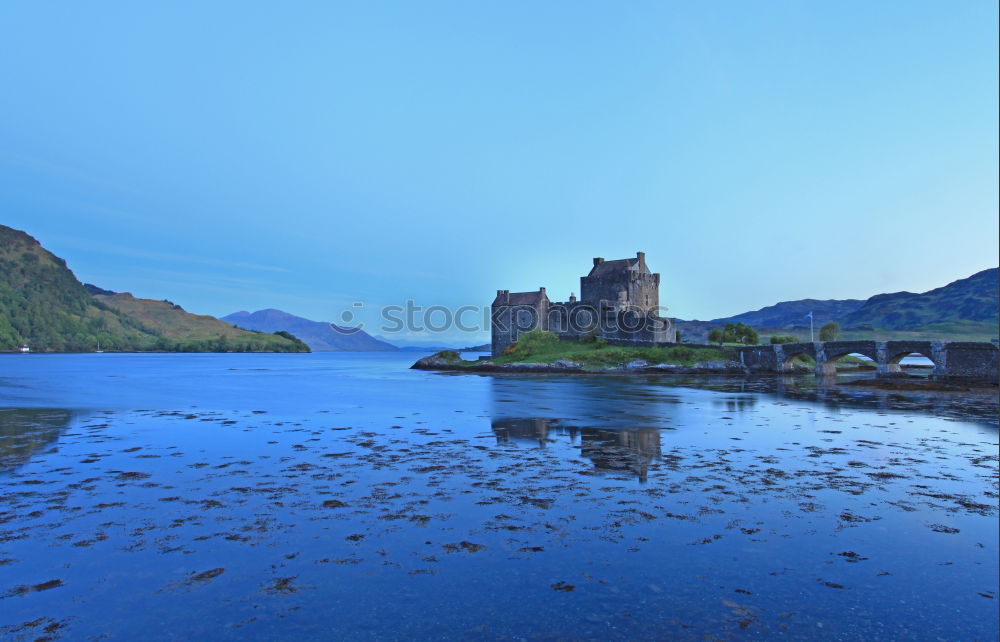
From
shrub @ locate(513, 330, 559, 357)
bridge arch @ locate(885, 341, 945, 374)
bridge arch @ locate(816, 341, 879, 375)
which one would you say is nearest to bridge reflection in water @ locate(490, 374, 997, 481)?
bridge arch @ locate(885, 341, 945, 374)

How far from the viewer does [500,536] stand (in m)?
10.0

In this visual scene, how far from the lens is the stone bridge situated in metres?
51.0

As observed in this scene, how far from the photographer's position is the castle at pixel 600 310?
8775cm

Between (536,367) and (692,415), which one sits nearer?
(692,415)

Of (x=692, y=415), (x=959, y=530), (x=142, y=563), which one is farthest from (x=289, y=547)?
(x=692, y=415)

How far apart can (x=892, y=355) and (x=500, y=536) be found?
216 ft

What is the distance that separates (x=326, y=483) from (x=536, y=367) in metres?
62.5

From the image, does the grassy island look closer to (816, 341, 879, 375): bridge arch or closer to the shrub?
the shrub

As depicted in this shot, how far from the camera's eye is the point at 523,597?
24.7ft

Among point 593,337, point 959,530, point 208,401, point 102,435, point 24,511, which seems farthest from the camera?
point 593,337

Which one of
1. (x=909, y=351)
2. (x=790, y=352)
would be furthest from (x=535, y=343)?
(x=909, y=351)

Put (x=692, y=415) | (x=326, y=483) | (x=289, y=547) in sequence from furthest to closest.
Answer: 1. (x=692, y=415)
2. (x=326, y=483)
3. (x=289, y=547)

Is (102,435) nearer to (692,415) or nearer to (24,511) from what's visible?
(24,511)

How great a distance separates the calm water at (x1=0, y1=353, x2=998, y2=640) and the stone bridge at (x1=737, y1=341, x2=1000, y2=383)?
3977 centimetres
